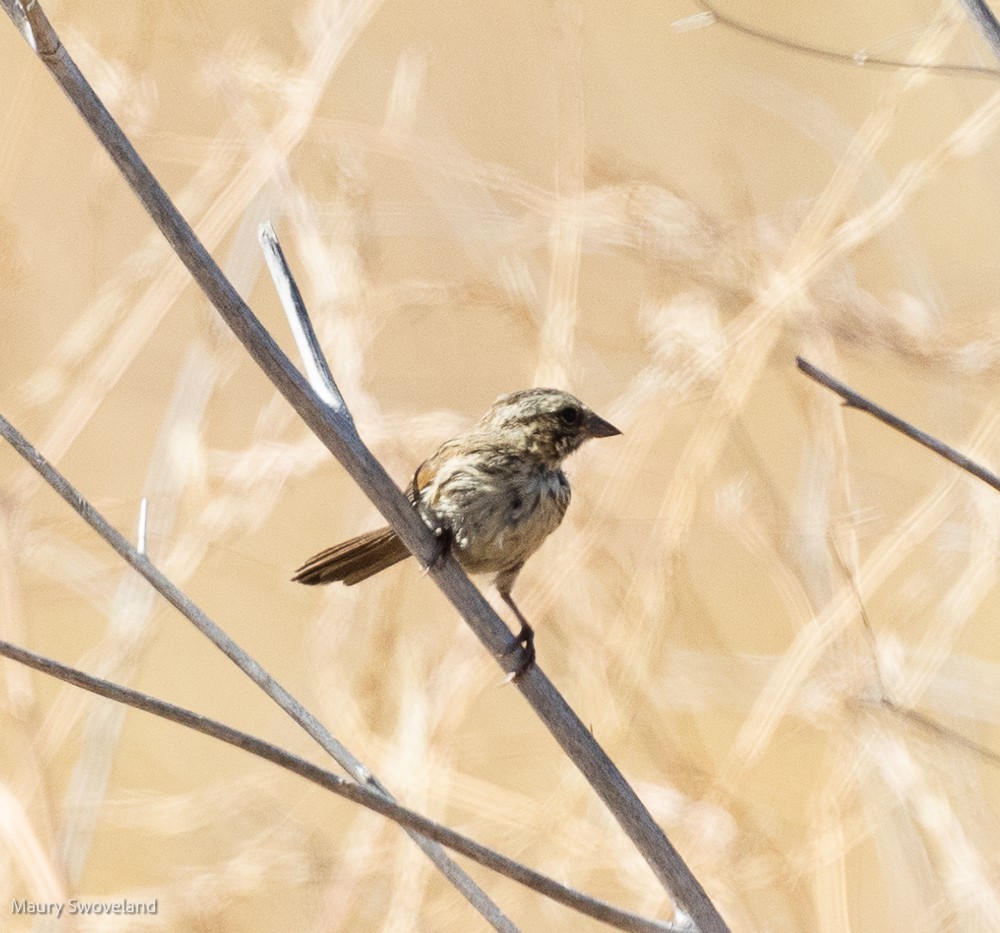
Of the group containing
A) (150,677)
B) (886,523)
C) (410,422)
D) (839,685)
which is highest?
(410,422)

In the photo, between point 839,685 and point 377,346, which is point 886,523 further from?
point 377,346

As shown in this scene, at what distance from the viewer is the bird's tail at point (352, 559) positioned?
1.99m

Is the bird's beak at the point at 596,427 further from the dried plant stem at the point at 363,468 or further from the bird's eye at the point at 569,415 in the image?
the dried plant stem at the point at 363,468

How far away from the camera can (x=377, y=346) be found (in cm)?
312

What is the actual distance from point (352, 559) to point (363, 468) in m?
0.75

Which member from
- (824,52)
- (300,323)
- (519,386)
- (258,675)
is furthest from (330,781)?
(824,52)

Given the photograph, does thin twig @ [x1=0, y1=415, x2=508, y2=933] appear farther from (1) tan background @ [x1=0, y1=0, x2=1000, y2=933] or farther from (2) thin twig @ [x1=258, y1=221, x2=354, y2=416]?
(1) tan background @ [x1=0, y1=0, x2=1000, y2=933]

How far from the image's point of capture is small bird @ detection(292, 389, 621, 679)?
1994 millimetres

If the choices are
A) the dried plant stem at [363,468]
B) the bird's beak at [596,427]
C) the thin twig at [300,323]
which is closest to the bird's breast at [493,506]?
the bird's beak at [596,427]

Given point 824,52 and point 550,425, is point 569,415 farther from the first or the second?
point 824,52

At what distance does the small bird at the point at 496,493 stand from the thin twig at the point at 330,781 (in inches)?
27.1

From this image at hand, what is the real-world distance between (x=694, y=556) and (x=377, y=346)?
1001mm

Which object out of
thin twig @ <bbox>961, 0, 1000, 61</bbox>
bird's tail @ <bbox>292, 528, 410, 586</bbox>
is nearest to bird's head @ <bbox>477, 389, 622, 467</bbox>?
bird's tail @ <bbox>292, 528, 410, 586</bbox>

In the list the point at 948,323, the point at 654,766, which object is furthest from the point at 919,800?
the point at 948,323
